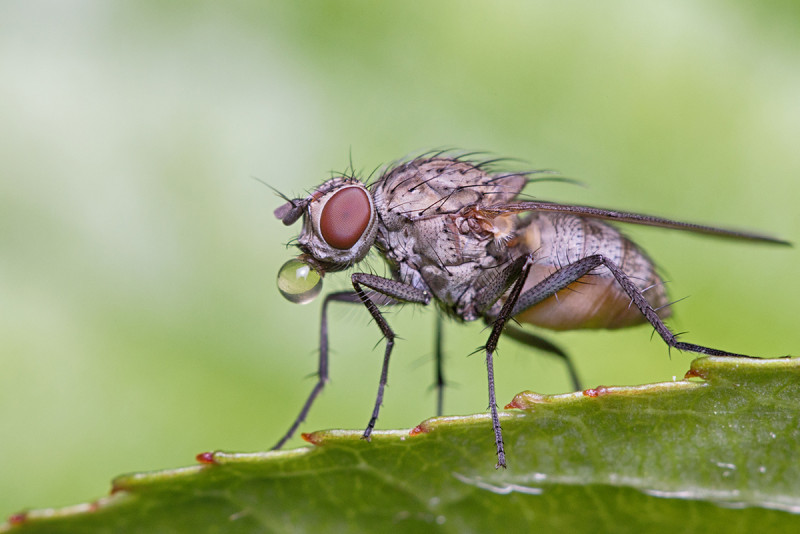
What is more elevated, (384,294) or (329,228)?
(329,228)

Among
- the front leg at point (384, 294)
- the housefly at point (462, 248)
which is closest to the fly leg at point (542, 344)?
the housefly at point (462, 248)

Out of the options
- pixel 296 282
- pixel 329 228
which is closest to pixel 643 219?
pixel 329 228

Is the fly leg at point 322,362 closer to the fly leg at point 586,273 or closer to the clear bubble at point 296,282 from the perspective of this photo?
the clear bubble at point 296,282

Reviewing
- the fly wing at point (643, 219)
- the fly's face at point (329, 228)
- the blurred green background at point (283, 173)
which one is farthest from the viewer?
the fly's face at point (329, 228)

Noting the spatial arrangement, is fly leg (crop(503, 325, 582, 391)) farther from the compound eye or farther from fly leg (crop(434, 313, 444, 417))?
the compound eye

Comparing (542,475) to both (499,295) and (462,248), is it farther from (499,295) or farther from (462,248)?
(462,248)

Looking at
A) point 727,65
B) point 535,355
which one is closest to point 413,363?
point 535,355

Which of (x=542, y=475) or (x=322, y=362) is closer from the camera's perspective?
(x=542, y=475)

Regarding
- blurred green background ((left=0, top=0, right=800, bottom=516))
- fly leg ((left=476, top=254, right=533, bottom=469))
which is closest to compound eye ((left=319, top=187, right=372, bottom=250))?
blurred green background ((left=0, top=0, right=800, bottom=516))
